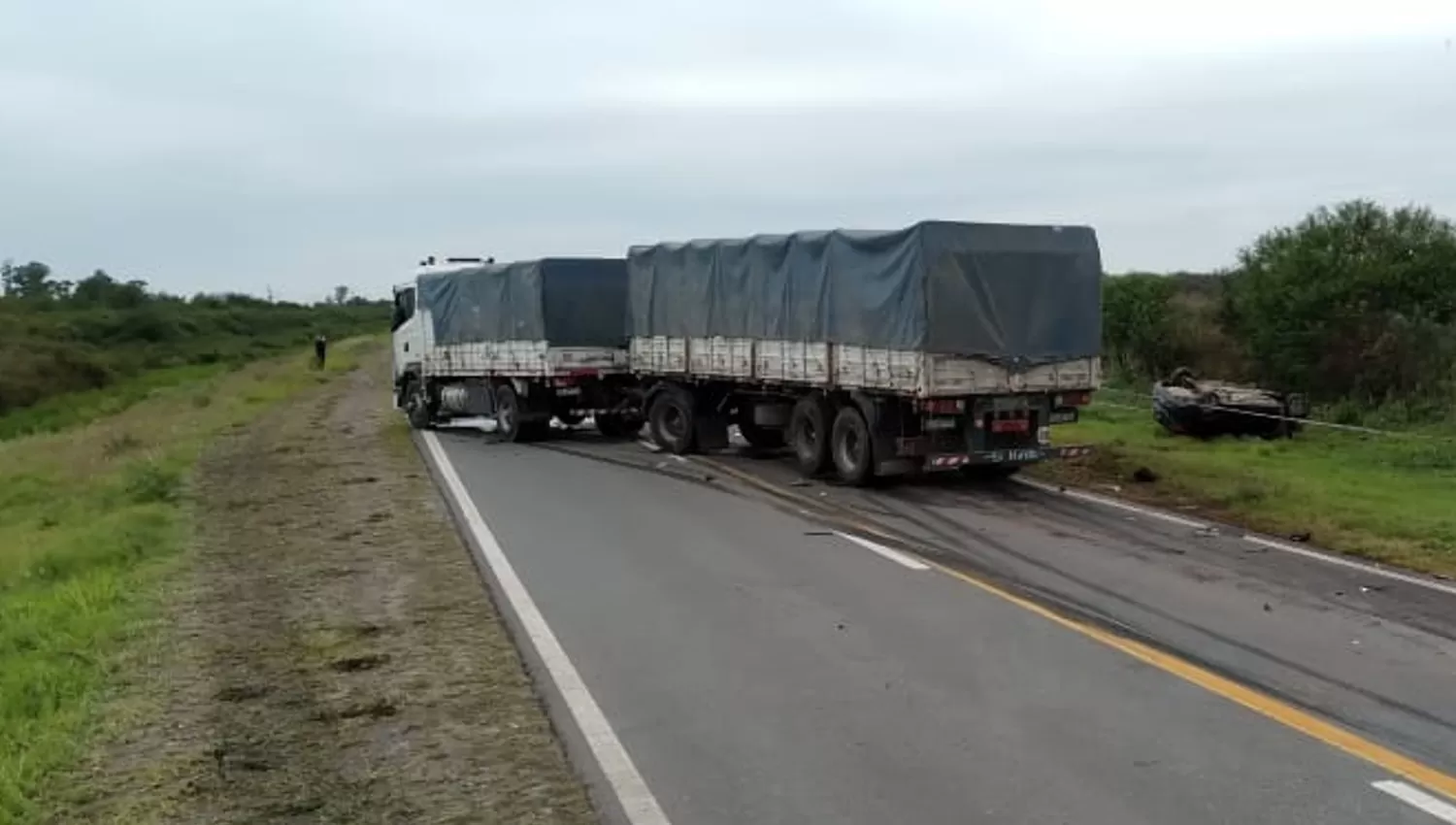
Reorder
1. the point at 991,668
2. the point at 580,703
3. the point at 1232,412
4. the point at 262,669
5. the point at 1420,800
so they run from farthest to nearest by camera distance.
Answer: the point at 1232,412 < the point at 262,669 < the point at 991,668 < the point at 580,703 < the point at 1420,800

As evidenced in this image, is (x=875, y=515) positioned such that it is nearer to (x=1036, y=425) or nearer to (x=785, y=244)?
(x=1036, y=425)

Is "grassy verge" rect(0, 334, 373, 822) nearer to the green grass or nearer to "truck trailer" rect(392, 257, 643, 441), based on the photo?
"truck trailer" rect(392, 257, 643, 441)

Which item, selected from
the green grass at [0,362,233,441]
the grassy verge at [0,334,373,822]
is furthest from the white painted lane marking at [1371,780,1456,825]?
the green grass at [0,362,233,441]

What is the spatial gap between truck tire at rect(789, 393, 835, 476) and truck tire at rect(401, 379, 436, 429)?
12468 millimetres

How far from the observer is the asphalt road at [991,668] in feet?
20.3

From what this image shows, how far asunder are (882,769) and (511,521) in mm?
9029

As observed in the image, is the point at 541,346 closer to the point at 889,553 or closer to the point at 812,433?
the point at 812,433

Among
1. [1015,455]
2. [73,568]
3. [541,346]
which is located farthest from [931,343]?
[541,346]

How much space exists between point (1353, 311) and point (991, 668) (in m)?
22.9

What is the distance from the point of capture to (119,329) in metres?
96.1

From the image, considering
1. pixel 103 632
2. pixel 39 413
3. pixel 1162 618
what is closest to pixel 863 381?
pixel 1162 618

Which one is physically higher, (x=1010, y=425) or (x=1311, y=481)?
(x=1010, y=425)

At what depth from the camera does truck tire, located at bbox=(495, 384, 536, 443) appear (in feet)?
87.6

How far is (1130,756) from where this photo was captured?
21.8ft
